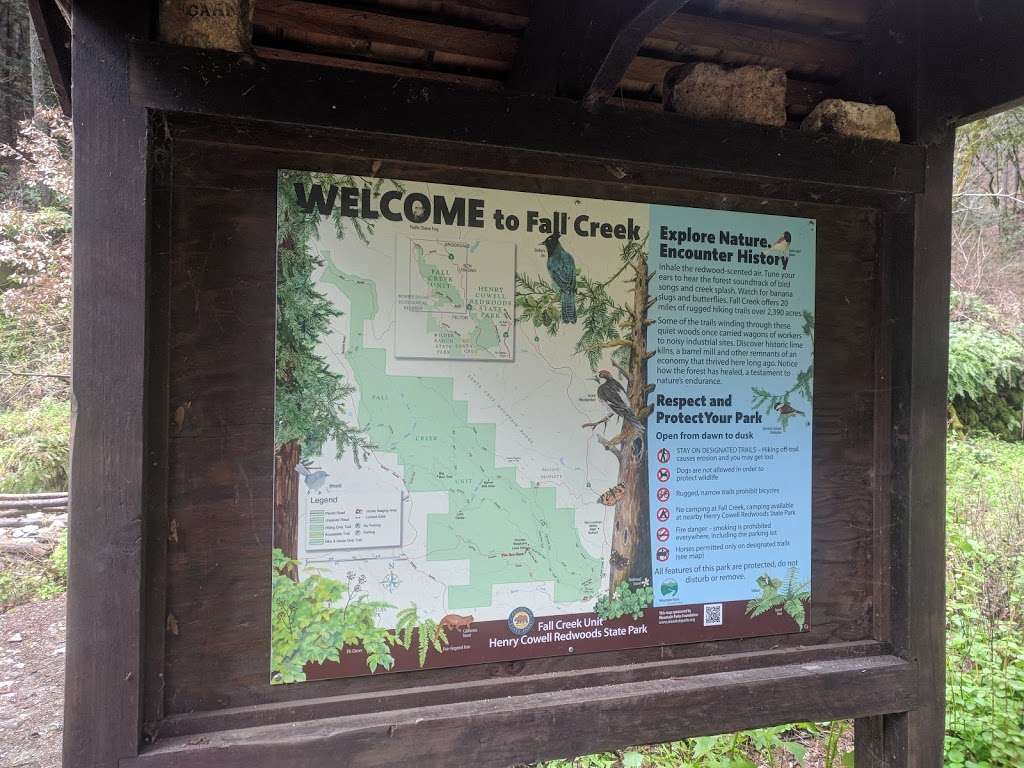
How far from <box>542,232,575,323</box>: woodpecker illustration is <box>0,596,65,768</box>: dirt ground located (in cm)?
393

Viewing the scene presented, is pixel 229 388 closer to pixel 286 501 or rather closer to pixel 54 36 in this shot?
pixel 286 501

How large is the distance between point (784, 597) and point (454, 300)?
1.34 metres

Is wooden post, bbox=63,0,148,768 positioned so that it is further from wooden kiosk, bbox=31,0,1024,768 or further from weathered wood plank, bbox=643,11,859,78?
weathered wood plank, bbox=643,11,859,78

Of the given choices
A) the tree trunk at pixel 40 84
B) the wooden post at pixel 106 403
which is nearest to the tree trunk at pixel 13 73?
the tree trunk at pixel 40 84

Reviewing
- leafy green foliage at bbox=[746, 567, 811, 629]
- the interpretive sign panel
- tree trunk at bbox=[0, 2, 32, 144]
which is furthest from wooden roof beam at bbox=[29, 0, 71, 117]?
tree trunk at bbox=[0, 2, 32, 144]

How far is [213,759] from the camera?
61.1 inches

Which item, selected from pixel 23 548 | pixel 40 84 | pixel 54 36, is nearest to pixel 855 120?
pixel 54 36

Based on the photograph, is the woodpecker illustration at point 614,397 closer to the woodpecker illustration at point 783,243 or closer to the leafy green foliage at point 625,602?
the leafy green foliage at point 625,602

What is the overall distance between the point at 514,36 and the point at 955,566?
16.8 feet

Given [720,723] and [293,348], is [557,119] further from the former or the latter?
[720,723]

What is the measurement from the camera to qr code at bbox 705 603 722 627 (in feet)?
6.52

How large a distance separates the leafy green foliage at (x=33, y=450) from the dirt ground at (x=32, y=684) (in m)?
2.40

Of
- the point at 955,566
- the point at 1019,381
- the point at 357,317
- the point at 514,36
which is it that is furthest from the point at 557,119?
the point at 1019,381

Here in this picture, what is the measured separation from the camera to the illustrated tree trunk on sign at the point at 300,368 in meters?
1.68
